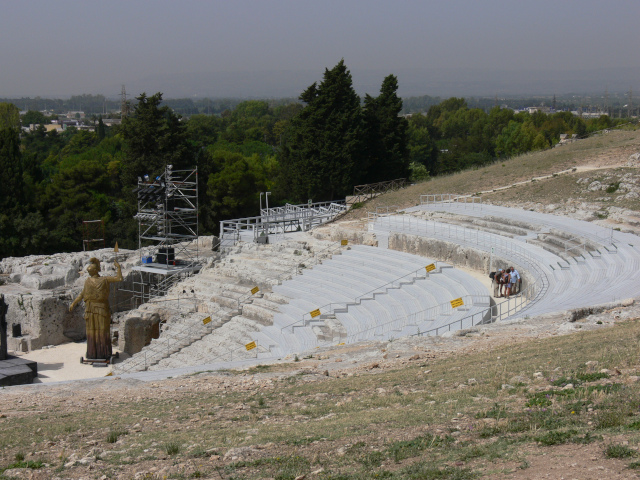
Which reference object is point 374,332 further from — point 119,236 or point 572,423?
point 119,236

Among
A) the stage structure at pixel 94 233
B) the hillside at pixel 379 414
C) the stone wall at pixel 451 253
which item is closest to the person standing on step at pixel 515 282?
the stone wall at pixel 451 253

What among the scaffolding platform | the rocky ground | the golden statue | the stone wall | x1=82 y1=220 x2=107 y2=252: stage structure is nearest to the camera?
the rocky ground

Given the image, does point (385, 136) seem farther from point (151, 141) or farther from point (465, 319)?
point (465, 319)

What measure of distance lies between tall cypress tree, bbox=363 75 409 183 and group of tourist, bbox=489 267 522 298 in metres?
17.8

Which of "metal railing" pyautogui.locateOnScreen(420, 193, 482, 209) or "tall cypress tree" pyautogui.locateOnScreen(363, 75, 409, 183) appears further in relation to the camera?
"tall cypress tree" pyautogui.locateOnScreen(363, 75, 409, 183)

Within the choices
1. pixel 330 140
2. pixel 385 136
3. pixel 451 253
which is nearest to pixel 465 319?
pixel 451 253

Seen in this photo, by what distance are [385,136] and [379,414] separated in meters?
29.4

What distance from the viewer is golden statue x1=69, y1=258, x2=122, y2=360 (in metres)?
19.7

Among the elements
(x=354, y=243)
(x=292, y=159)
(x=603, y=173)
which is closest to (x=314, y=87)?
(x=292, y=159)

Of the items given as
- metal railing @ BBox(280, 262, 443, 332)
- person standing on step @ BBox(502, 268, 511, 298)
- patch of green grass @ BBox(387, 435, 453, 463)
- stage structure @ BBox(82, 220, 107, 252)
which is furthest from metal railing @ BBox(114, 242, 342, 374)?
stage structure @ BBox(82, 220, 107, 252)

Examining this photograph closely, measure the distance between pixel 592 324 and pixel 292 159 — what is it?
26.6 metres

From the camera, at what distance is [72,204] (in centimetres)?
4038

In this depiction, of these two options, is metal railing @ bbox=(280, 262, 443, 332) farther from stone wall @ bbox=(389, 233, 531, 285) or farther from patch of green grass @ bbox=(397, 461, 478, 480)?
patch of green grass @ bbox=(397, 461, 478, 480)

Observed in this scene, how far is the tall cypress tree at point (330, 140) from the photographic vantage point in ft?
108
